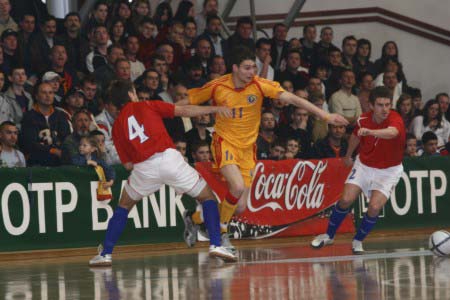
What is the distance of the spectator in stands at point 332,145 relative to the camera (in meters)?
19.8

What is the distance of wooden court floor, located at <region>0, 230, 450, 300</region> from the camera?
10.8m

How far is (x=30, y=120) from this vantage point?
662 inches

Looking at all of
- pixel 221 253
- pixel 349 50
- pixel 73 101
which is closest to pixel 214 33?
pixel 349 50

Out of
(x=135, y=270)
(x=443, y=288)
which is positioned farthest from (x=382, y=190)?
(x=443, y=288)

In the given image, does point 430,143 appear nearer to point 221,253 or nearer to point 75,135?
point 75,135

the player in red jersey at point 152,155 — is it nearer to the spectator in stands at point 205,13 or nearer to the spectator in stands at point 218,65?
the spectator in stands at point 218,65

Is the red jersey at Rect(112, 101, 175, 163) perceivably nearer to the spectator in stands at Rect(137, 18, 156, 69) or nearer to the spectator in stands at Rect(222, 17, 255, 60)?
the spectator in stands at Rect(137, 18, 156, 69)

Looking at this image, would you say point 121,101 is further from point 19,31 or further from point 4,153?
point 19,31

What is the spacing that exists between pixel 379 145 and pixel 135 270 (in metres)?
3.67

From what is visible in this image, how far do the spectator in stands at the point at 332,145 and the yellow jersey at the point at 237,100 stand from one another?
16.6 feet

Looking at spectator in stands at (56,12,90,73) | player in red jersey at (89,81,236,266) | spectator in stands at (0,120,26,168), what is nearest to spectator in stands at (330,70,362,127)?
spectator in stands at (56,12,90,73)

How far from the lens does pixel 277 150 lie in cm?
1897

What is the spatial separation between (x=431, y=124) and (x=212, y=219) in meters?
8.90

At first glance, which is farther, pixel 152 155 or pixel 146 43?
pixel 146 43
